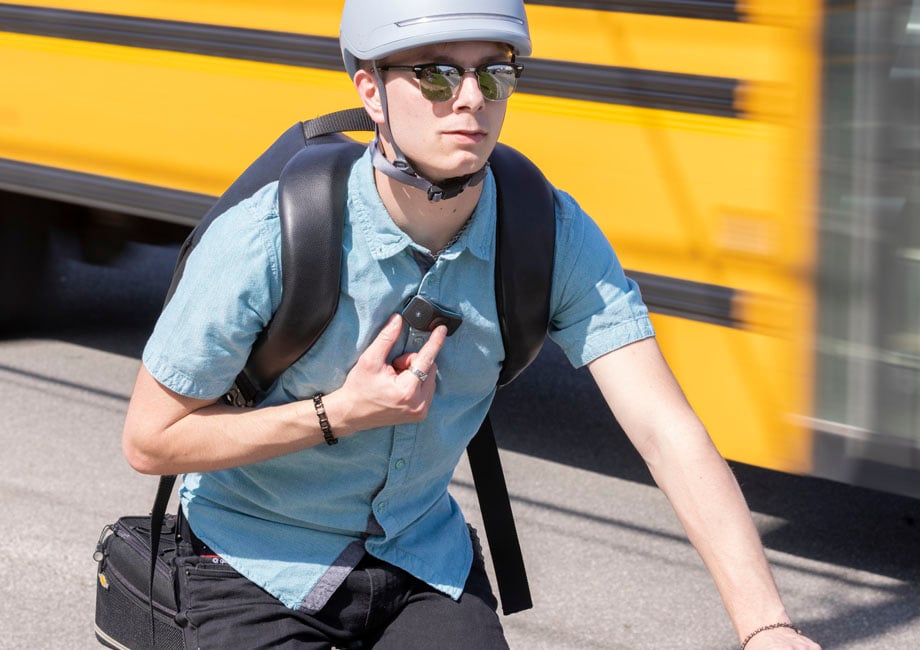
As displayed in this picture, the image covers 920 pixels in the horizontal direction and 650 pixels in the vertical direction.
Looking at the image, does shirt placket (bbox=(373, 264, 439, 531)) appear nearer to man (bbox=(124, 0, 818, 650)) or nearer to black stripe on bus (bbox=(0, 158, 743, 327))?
man (bbox=(124, 0, 818, 650))

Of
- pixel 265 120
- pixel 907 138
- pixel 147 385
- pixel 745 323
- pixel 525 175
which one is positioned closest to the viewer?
pixel 147 385

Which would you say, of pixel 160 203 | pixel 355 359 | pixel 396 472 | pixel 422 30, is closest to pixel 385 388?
pixel 355 359

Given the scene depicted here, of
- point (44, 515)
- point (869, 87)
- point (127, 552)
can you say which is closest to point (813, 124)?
point (869, 87)

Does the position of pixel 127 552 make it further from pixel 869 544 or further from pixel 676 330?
pixel 869 544

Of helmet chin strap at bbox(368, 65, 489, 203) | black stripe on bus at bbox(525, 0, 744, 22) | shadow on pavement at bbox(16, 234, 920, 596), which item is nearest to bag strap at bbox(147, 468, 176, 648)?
helmet chin strap at bbox(368, 65, 489, 203)

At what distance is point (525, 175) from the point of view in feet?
6.80

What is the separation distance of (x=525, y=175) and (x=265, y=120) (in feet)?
8.51

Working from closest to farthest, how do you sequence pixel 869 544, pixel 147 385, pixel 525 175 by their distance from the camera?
pixel 147 385, pixel 525 175, pixel 869 544

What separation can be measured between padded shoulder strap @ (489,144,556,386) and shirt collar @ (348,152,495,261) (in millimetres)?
24

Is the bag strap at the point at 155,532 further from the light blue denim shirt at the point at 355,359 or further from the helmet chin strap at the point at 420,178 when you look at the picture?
the helmet chin strap at the point at 420,178

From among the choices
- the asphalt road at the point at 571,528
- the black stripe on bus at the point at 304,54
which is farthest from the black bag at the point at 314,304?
the black stripe on bus at the point at 304,54

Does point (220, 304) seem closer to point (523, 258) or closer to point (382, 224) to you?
point (382, 224)

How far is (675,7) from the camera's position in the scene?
148 inches

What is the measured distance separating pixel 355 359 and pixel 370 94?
357mm
